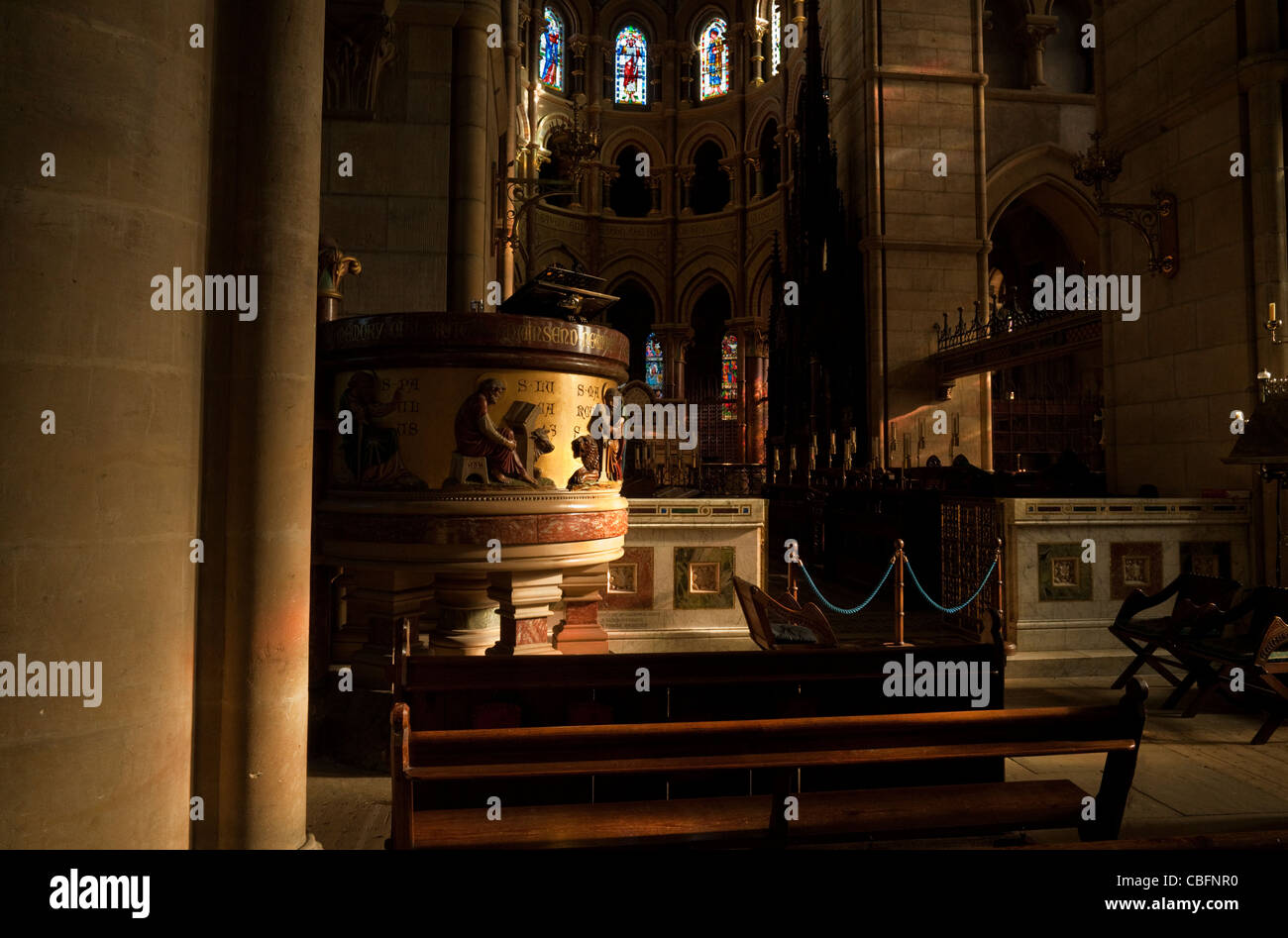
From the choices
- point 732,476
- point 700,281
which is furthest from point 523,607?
point 700,281

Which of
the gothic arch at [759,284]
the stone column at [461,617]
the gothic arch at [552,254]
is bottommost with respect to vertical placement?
the stone column at [461,617]

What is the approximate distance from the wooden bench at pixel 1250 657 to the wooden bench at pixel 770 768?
3058 mm

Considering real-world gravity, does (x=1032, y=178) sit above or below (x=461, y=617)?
above

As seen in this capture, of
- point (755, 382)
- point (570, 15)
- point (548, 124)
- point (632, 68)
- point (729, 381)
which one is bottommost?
point (755, 382)

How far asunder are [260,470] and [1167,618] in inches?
244

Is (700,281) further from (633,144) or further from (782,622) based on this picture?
(782,622)

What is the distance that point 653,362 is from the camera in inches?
1142

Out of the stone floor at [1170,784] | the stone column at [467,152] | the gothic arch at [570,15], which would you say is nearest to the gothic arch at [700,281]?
the gothic arch at [570,15]

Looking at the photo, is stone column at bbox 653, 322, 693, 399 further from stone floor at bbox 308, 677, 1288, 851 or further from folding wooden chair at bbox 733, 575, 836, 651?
stone floor at bbox 308, 677, 1288, 851

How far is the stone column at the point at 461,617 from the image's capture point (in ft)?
14.6

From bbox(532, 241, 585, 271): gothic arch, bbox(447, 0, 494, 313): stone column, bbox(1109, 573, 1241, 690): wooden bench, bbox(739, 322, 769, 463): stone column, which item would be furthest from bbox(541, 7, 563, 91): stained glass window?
bbox(1109, 573, 1241, 690): wooden bench

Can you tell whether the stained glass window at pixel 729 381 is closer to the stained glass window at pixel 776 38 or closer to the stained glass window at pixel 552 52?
the stained glass window at pixel 776 38

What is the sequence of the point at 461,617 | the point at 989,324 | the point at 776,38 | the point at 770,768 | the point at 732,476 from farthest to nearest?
the point at 776,38
the point at 732,476
the point at 989,324
the point at 461,617
the point at 770,768
